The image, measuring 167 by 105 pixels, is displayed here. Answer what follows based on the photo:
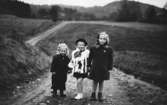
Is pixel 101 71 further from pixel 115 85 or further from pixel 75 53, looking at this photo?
pixel 115 85

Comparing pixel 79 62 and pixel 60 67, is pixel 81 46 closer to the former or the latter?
pixel 79 62

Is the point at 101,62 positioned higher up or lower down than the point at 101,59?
lower down

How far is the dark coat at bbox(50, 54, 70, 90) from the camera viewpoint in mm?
6934

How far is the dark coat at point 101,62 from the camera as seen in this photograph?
6660 mm

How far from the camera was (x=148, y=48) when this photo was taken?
24.8m

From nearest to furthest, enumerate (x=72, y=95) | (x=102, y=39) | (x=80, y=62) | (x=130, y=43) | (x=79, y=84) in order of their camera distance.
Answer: (x=102, y=39) → (x=80, y=62) → (x=79, y=84) → (x=72, y=95) → (x=130, y=43)

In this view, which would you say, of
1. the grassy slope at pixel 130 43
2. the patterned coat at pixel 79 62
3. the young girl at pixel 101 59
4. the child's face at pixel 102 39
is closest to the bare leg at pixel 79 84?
the patterned coat at pixel 79 62

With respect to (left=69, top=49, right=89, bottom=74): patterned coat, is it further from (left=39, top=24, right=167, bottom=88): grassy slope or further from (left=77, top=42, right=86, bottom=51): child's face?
(left=39, top=24, right=167, bottom=88): grassy slope

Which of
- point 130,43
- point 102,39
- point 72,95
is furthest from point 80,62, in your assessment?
point 130,43

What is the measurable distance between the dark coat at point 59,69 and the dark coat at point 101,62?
1000mm

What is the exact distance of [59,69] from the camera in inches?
274

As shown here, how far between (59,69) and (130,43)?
20896 millimetres

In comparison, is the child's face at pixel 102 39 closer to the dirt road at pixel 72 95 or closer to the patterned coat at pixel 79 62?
the patterned coat at pixel 79 62

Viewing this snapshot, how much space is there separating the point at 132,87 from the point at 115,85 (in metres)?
0.80
